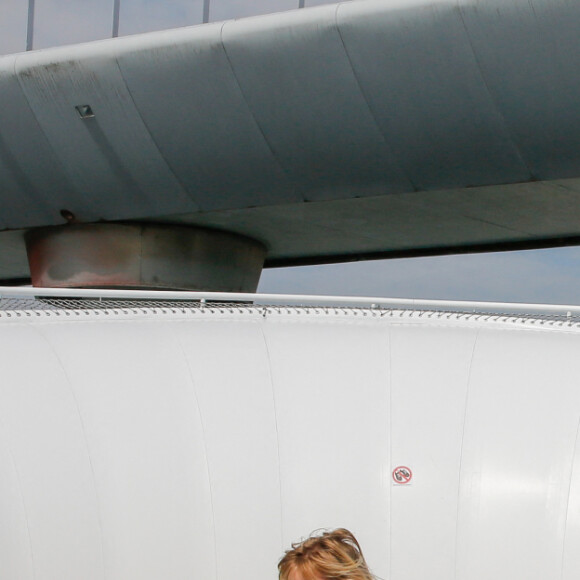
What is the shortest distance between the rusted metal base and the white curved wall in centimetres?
961

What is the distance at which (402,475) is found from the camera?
550 centimetres

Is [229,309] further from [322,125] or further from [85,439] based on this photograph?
[322,125]

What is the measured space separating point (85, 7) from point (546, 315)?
912cm

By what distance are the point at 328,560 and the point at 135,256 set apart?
46.7 ft

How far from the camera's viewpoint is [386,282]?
15.9 m

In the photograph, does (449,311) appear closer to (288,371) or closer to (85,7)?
(288,371)

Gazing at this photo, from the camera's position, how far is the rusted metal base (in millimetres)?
15758

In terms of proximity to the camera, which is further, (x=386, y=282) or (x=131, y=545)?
(x=386, y=282)

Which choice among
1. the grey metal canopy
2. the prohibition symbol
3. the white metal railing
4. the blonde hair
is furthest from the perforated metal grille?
the grey metal canopy

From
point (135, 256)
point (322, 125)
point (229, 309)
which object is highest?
point (322, 125)

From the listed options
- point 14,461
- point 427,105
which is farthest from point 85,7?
point 14,461

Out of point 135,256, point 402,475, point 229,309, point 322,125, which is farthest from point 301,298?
point 135,256

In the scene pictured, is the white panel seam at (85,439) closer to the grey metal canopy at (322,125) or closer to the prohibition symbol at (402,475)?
the prohibition symbol at (402,475)

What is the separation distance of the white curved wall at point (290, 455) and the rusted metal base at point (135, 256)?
9.61 m
